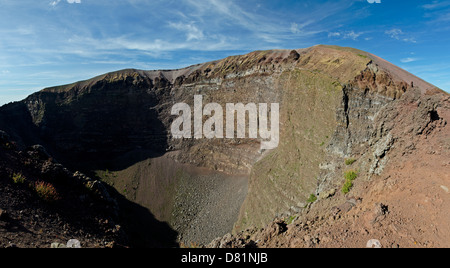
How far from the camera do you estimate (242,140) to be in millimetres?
40719

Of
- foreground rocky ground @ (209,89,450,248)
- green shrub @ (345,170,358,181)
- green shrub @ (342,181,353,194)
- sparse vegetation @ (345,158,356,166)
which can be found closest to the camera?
foreground rocky ground @ (209,89,450,248)

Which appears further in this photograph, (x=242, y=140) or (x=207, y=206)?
(x=242, y=140)

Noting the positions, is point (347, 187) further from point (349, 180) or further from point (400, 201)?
point (400, 201)

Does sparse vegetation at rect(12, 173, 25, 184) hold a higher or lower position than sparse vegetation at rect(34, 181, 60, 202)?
higher

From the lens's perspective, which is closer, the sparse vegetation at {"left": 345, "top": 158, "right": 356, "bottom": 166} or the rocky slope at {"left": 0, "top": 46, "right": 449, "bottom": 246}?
the rocky slope at {"left": 0, "top": 46, "right": 449, "bottom": 246}

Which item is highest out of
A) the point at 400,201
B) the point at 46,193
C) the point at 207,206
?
the point at 400,201

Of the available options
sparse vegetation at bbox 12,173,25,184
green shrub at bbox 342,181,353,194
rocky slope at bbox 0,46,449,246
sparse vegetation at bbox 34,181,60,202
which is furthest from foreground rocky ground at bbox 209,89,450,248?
sparse vegetation at bbox 12,173,25,184

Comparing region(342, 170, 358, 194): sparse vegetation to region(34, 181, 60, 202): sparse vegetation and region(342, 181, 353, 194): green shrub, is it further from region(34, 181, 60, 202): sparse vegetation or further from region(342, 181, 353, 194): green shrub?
region(34, 181, 60, 202): sparse vegetation

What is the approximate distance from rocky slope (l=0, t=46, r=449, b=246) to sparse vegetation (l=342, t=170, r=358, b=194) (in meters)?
0.50

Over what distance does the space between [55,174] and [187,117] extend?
33503 millimetres

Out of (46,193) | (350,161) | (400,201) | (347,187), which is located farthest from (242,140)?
(400,201)

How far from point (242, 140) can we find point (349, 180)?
25.0 m

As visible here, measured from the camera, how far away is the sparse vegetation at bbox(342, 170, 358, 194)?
15988 mm

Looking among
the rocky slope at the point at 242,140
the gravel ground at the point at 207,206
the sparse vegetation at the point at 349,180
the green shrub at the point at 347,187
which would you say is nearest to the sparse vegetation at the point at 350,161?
the rocky slope at the point at 242,140
